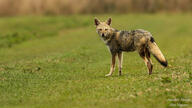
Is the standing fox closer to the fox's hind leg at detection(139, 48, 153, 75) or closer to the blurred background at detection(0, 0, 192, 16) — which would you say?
the fox's hind leg at detection(139, 48, 153, 75)

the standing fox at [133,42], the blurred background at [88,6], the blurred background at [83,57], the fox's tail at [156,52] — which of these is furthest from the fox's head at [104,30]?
the blurred background at [88,6]

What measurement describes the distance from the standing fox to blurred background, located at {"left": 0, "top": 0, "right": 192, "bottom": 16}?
1243 inches

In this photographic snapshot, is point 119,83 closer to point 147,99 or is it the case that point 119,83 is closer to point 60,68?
point 147,99

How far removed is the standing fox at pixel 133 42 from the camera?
15.0 m

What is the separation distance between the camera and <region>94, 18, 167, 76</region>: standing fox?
1500 cm

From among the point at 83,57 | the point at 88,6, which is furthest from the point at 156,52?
Answer: the point at 88,6

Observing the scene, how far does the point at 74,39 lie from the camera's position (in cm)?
3306

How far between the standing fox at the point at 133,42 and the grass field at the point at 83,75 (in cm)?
67

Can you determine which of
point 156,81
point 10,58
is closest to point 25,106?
point 156,81

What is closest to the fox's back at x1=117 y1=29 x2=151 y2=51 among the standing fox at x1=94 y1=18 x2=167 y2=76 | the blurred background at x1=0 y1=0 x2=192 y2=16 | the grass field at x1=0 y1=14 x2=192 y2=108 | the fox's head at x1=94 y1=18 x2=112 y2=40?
the standing fox at x1=94 y1=18 x2=167 y2=76

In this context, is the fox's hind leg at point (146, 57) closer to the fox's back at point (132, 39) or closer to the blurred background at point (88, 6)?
the fox's back at point (132, 39)

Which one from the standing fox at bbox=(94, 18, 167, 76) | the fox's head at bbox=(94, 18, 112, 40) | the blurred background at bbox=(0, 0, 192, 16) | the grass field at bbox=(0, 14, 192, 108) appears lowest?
the grass field at bbox=(0, 14, 192, 108)

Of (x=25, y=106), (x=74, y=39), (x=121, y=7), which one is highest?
(x=121, y=7)

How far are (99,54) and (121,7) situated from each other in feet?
90.0
